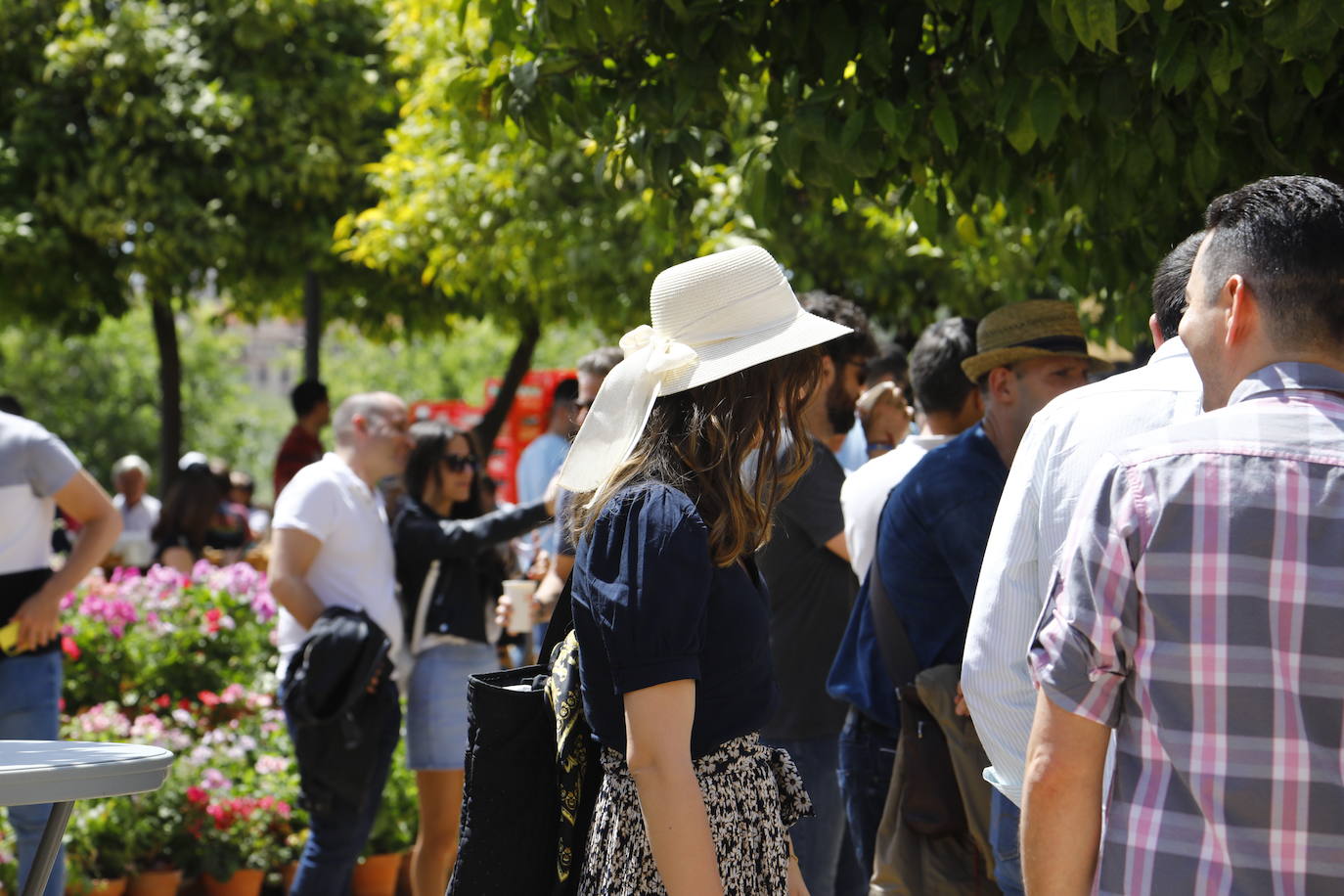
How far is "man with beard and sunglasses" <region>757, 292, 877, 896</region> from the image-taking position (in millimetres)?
3957

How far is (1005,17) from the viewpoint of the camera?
9.11 feet

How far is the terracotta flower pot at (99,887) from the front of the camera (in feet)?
16.7

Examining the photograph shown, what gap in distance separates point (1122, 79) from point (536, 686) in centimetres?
186

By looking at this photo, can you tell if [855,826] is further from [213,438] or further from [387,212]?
[213,438]

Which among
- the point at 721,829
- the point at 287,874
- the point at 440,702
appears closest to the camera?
the point at 721,829

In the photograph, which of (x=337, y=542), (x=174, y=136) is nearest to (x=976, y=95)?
(x=337, y=542)

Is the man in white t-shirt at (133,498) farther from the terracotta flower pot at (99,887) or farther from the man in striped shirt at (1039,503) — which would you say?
the man in striped shirt at (1039,503)

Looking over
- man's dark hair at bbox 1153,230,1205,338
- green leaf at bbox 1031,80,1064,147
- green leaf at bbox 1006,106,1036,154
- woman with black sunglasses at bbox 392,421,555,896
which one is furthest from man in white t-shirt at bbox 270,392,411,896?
man's dark hair at bbox 1153,230,1205,338

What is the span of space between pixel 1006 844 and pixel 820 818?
47.4 inches

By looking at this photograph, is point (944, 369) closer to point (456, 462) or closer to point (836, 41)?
point (836, 41)

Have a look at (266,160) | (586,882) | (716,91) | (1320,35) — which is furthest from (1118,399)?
(266,160)

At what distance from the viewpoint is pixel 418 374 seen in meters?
39.5

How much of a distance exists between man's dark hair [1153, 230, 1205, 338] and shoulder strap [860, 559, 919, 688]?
1.02 m

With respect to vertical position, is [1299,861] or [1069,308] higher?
[1069,308]
